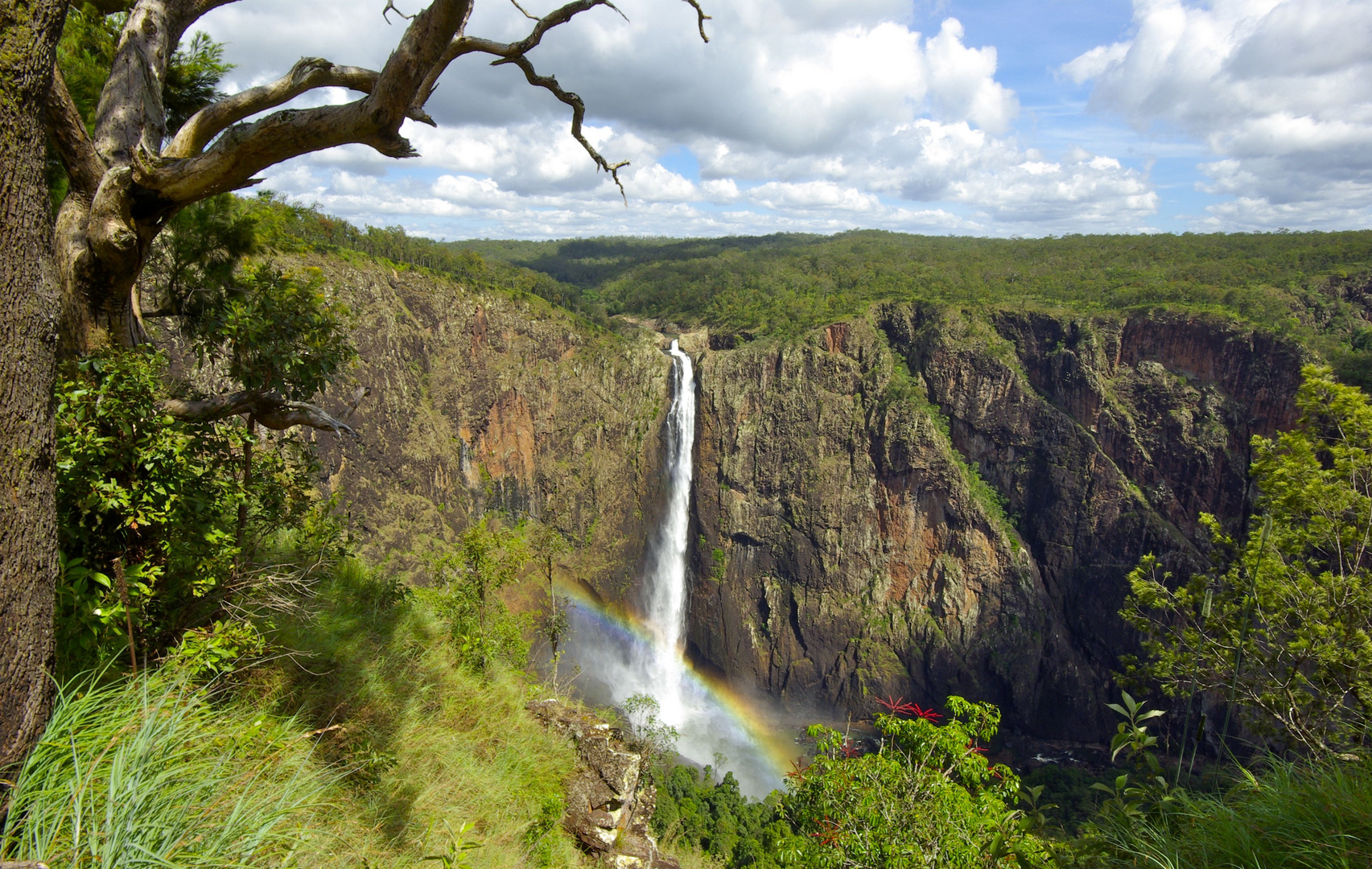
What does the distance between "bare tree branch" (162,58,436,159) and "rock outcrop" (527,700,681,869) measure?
19.1 feet

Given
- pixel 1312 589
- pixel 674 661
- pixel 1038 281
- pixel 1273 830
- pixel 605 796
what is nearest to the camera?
pixel 1273 830

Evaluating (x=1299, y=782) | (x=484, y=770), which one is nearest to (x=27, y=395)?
(x=484, y=770)

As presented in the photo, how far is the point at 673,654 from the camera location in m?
43.9

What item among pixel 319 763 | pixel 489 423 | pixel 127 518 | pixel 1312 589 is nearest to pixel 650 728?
pixel 489 423

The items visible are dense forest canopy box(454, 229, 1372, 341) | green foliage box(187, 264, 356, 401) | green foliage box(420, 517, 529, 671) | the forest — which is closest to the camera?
the forest

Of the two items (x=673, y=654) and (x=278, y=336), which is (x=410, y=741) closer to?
(x=278, y=336)

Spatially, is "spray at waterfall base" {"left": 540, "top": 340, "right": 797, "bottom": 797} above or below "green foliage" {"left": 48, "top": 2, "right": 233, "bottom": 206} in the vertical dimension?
below

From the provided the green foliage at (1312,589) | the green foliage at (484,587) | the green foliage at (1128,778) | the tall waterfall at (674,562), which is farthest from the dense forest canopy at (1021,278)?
the green foliage at (1128,778)

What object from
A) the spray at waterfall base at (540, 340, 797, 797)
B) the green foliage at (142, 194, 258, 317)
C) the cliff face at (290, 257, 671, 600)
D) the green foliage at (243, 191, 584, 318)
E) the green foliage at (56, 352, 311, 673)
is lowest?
the spray at waterfall base at (540, 340, 797, 797)

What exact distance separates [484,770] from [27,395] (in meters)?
4.00

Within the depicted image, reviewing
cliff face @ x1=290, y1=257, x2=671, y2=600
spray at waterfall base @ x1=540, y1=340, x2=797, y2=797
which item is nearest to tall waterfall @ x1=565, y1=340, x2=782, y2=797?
spray at waterfall base @ x1=540, y1=340, x2=797, y2=797

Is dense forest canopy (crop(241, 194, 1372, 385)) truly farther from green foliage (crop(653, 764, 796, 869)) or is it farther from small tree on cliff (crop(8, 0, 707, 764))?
small tree on cliff (crop(8, 0, 707, 764))

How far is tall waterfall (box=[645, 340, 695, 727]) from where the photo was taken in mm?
42219

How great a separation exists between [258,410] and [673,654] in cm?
4241
